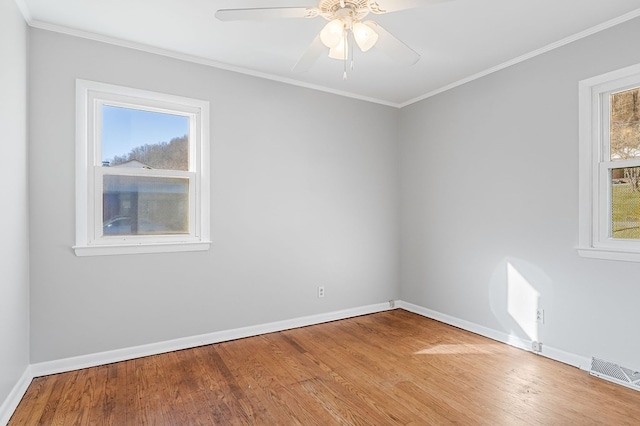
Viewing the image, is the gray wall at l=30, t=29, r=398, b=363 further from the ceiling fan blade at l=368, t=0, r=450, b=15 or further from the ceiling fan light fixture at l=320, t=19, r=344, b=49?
the ceiling fan blade at l=368, t=0, r=450, b=15

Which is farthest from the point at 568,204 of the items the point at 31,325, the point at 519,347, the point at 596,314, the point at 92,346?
the point at 31,325

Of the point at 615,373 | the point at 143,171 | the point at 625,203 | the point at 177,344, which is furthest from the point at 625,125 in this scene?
the point at 177,344

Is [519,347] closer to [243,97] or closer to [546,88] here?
[546,88]

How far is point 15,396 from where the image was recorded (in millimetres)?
2158

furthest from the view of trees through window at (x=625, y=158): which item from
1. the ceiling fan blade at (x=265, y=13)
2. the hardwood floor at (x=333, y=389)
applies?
the ceiling fan blade at (x=265, y=13)

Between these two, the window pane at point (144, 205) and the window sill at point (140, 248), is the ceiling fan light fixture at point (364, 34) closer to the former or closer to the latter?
the window pane at point (144, 205)

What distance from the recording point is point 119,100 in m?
2.81

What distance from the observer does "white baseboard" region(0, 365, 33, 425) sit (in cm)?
197

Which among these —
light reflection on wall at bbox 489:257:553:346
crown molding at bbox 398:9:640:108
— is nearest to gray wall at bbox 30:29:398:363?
crown molding at bbox 398:9:640:108

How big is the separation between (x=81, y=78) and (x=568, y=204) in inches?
153

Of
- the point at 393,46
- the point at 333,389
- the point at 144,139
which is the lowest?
the point at 333,389

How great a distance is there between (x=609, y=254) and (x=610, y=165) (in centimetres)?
65

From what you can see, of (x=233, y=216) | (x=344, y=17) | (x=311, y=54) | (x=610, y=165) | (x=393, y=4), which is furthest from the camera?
(x=233, y=216)

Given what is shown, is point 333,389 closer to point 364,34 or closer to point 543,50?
point 364,34
